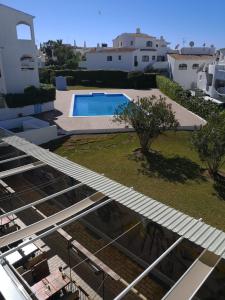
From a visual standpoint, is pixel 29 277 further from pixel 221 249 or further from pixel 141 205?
pixel 221 249

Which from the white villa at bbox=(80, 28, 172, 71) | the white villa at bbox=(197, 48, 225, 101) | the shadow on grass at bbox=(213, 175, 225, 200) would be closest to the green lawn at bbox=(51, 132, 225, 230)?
the shadow on grass at bbox=(213, 175, 225, 200)

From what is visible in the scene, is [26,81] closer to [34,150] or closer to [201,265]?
[34,150]

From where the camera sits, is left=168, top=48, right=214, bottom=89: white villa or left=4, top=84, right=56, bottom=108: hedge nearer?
left=4, top=84, right=56, bottom=108: hedge

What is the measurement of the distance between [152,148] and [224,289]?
16.2 metres

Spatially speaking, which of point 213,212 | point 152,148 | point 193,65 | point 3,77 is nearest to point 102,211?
point 213,212

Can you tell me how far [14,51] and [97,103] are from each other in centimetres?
1485

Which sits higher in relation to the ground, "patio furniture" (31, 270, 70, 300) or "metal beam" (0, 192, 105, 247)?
"metal beam" (0, 192, 105, 247)

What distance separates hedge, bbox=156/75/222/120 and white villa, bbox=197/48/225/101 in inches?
216

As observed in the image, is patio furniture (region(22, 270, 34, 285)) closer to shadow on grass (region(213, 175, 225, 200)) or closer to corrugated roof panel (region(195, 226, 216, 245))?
corrugated roof panel (region(195, 226, 216, 245))

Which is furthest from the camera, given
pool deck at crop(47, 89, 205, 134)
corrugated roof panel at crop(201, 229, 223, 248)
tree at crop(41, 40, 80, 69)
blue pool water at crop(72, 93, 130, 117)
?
tree at crop(41, 40, 80, 69)

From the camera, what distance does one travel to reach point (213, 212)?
15.5 metres

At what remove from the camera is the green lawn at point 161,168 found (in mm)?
16391

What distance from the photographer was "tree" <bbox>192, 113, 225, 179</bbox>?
58.3 ft

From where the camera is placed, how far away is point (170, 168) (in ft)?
68.8
